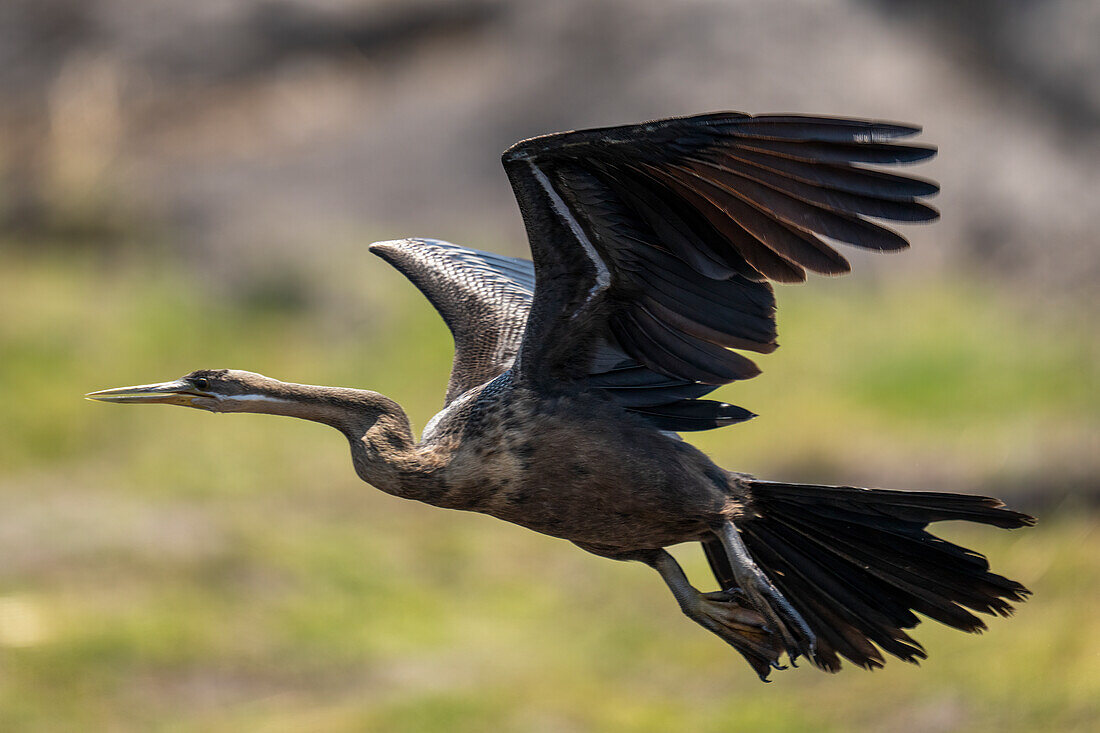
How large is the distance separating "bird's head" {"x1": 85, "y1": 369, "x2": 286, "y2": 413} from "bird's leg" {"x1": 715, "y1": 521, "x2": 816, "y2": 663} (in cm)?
162

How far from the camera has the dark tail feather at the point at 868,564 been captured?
4992 mm

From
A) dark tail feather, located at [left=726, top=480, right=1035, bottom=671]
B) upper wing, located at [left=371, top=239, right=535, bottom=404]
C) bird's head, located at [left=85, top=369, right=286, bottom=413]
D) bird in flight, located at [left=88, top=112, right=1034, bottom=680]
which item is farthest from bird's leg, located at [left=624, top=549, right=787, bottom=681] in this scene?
bird's head, located at [left=85, top=369, right=286, bottom=413]

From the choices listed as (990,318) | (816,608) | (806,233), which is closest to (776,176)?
(806,233)

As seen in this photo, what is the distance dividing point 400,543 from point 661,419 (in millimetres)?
7754

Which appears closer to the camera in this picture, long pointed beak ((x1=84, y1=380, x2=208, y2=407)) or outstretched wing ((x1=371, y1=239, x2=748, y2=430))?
long pointed beak ((x1=84, y1=380, x2=208, y2=407))

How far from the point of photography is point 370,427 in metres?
4.95

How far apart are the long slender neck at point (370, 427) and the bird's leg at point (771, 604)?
106 centimetres

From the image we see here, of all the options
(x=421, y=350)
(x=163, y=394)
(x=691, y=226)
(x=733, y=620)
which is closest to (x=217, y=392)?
(x=163, y=394)

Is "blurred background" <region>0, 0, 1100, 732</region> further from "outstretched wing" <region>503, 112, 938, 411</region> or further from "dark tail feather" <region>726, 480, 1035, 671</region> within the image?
"outstretched wing" <region>503, 112, 938, 411</region>

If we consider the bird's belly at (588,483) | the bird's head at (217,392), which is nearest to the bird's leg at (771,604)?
the bird's belly at (588,483)

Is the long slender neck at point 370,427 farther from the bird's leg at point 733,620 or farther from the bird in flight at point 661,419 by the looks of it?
the bird's leg at point 733,620

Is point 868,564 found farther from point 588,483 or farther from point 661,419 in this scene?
point 588,483

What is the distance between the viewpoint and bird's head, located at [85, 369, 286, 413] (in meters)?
4.93

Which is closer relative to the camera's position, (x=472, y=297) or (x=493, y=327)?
(x=493, y=327)
